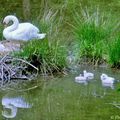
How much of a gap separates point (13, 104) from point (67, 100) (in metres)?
0.88

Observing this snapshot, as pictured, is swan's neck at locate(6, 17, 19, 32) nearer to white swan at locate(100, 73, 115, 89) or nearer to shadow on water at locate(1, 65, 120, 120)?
shadow on water at locate(1, 65, 120, 120)

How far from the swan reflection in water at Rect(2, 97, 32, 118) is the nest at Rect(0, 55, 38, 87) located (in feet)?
3.47

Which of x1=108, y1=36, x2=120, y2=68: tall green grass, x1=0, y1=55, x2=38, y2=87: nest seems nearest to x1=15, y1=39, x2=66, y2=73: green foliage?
x1=0, y1=55, x2=38, y2=87: nest

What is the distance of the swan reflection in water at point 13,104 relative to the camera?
857cm

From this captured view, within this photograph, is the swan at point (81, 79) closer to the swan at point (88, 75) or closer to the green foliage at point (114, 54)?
the swan at point (88, 75)

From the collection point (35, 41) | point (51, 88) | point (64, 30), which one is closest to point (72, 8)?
point (64, 30)

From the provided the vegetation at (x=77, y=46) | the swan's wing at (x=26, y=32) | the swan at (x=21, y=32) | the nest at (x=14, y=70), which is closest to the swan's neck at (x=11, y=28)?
the swan at (x=21, y=32)

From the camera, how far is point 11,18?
42.2ft

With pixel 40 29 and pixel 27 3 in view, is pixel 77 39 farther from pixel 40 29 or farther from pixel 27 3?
pixel 27 3

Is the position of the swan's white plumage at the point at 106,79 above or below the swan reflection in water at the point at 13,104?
below

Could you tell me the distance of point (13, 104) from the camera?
357 inches

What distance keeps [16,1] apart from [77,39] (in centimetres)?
1128

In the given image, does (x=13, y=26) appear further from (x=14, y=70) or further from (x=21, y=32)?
(x=14, y=70)

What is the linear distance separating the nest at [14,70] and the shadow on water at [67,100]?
305 mm
